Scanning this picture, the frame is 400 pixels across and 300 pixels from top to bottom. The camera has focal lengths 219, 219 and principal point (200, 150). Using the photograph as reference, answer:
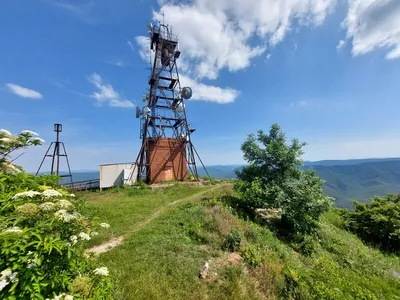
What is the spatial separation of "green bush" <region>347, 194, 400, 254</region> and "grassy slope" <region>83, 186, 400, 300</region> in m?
2.33

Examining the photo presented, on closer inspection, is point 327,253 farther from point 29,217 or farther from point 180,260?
point 29,217

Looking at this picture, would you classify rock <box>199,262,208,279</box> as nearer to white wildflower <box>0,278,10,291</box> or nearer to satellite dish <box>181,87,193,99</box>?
white wildflower <box>0,278,10,291</box>

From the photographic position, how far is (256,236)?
9.13 meters

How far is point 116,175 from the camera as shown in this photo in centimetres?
2292

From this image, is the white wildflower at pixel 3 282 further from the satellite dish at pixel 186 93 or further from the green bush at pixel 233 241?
the satellite dish at pixel 186 93

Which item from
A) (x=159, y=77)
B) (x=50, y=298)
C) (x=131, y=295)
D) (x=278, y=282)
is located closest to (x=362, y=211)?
(x=278, y=282)

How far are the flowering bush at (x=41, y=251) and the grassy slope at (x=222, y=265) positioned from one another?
243cm

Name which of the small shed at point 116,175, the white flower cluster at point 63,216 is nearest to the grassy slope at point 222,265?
the white flower cluster at point 63,216

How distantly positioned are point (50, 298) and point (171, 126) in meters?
25.1

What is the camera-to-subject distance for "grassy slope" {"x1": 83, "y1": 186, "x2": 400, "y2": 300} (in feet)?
18.5

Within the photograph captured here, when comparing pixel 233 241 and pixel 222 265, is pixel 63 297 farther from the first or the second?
pixel 233 241

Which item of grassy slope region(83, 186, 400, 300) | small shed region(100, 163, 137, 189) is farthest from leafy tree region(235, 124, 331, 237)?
small shed region(100, 163, 137, 189)

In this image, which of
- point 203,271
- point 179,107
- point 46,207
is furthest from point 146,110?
point 46,207

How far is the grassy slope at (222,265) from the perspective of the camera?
5.63 metres
